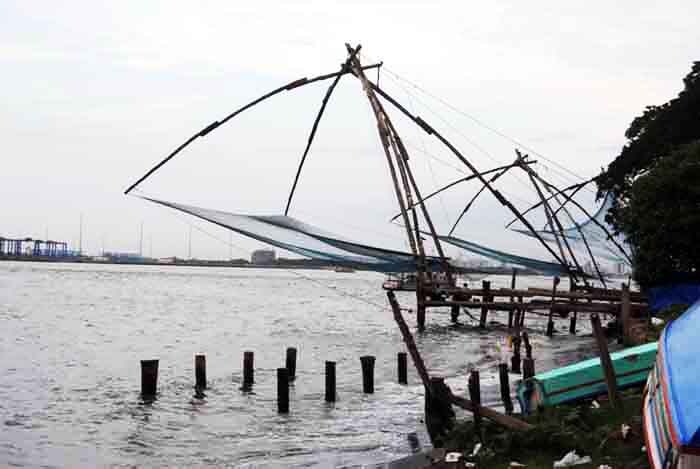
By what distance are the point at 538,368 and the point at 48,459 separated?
32.0ft

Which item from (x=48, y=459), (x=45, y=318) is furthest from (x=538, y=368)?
(x=45, y=318)

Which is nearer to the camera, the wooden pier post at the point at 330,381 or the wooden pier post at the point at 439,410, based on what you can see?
the wooden pier post at the point at 439,410

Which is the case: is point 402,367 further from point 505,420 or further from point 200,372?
point 505,420

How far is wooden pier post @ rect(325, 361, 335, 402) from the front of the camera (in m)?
13.8

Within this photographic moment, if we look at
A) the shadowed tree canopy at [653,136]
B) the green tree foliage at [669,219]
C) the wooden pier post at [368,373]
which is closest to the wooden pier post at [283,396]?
the wooden pier post at [368,373]

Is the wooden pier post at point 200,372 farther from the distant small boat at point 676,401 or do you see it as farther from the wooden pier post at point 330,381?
the distant small boat at point 676,401

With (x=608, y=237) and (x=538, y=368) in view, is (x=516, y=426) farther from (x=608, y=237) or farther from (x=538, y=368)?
(x=608, y=237)

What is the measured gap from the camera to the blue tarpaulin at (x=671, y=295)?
59.5ft

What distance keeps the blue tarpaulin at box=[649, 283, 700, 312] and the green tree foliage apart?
0.56 meters

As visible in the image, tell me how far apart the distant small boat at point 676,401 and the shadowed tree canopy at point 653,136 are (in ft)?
63.0

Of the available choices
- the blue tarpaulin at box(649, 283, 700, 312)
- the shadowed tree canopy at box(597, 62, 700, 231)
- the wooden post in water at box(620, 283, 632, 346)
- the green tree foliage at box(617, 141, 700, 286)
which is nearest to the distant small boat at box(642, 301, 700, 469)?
the wooden post in water at box(620, 283, 632, 346)

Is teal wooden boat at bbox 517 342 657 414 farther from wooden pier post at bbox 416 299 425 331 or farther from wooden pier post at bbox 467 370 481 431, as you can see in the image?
wooden pier post at bbox 416 299 425 331

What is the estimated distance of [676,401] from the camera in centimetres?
469

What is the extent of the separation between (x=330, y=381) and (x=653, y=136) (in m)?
17.4
